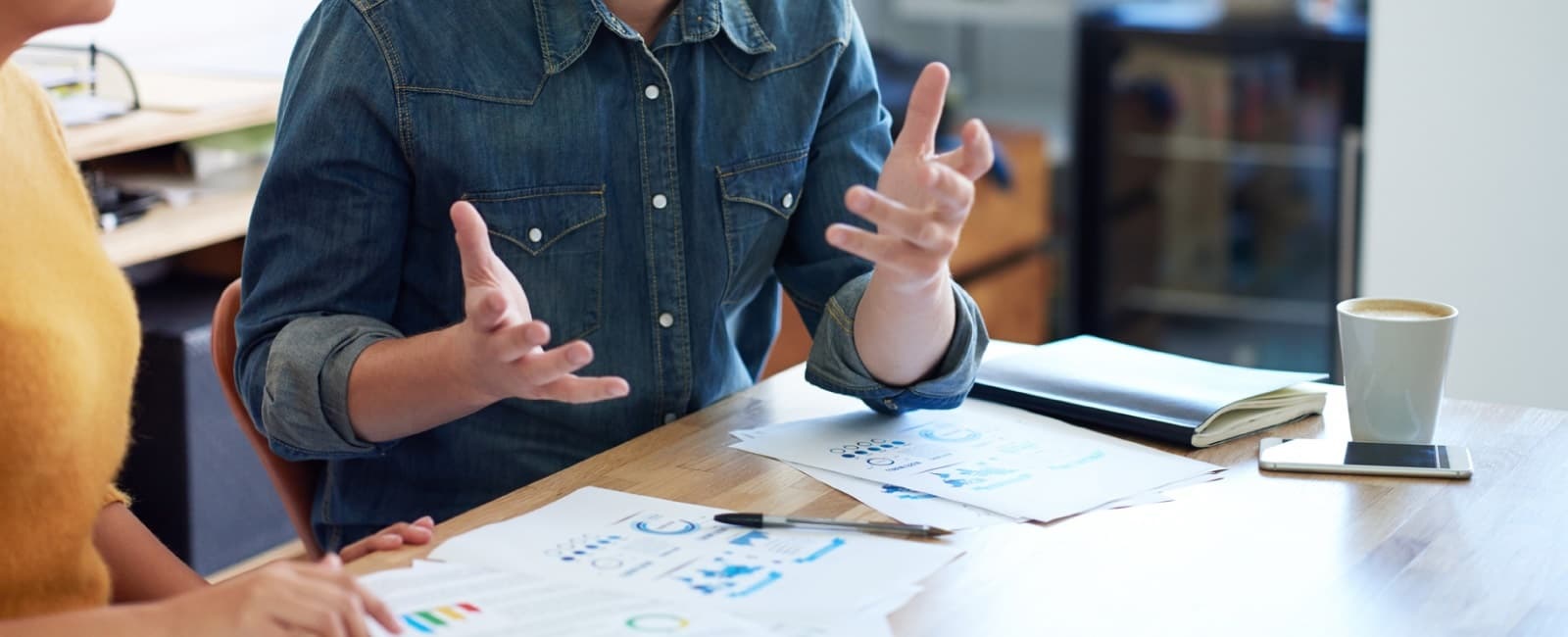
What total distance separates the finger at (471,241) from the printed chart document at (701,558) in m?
0.16

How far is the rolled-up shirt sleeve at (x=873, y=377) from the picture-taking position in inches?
47.3

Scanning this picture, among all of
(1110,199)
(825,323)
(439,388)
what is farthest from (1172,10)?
(439,388)

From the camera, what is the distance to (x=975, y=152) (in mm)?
1026

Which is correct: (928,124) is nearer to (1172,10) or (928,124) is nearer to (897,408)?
(897,408)

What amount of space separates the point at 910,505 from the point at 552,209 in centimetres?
40

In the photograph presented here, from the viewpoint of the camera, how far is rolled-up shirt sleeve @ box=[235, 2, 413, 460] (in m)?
1.16

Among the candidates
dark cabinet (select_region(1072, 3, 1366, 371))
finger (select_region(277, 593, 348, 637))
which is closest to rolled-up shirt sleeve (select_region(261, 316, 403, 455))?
finger (select_region(277, 593, 348, 637))

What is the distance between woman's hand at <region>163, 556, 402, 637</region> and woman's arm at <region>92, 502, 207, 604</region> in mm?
301

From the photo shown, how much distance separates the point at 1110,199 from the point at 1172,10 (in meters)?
0.43

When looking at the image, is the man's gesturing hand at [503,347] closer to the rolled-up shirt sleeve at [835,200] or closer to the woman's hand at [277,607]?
the woman's hand at [277,607]

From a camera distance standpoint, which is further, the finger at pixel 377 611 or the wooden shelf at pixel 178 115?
the wooden shelf at pixel 178 115

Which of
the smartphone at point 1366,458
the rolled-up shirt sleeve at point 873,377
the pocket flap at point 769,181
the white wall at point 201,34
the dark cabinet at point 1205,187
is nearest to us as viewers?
the smartphone at point 1366,458

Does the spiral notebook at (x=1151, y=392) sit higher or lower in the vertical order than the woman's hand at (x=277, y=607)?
lower

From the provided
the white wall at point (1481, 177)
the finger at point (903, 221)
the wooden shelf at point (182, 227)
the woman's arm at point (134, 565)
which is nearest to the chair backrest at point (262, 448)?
the woman's arm at point (134, 565)
